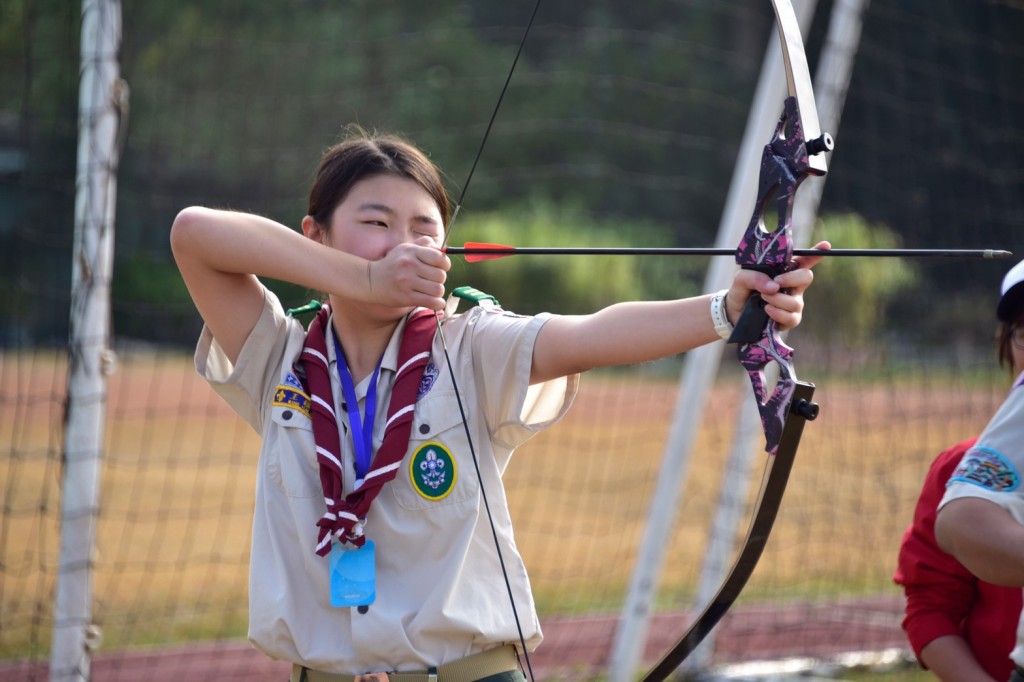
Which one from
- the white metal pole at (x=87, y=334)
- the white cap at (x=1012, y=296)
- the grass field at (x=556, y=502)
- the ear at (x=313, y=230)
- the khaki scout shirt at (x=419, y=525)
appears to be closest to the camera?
the khaki scout shirt at (x=419, y=525)

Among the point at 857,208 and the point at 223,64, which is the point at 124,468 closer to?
the point at 223,64

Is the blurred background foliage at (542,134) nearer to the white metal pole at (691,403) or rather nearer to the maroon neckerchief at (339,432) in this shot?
the white metal pole at (691,403)

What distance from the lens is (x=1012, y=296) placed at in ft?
5.43

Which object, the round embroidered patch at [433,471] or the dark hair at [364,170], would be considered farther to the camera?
the dark hair at [364,170]

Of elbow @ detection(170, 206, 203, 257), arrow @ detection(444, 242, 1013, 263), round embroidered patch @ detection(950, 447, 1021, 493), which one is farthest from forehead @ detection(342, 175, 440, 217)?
round embroidered patch @ detection(950, 447, 1021, 493)

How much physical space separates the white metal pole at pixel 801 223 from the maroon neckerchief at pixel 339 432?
2083 mm

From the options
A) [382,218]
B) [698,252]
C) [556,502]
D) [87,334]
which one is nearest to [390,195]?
[382,218]

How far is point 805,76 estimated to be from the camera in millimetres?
1516

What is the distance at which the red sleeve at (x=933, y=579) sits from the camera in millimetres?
1726

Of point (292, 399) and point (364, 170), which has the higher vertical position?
point (364, 170)

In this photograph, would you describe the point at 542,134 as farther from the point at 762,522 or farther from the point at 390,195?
the point at 762,522

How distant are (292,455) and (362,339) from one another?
0.70 feet

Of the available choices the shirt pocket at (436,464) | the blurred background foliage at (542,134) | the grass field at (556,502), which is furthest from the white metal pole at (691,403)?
the shirt pocket at (436,464)

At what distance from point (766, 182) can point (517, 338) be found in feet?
1.28
